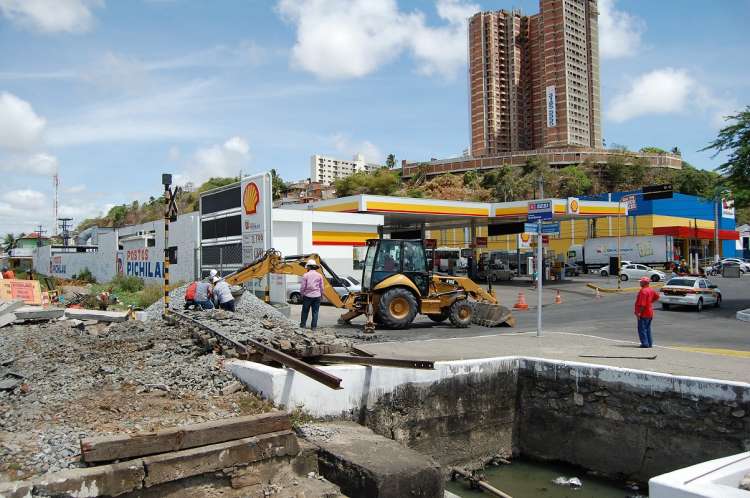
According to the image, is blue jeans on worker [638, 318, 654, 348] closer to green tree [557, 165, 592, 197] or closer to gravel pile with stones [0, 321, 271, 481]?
gravel pile with stones [0, 321, 271, 481]

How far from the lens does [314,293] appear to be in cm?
1402

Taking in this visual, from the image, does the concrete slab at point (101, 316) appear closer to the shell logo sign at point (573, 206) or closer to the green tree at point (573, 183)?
the shell logo sign at point (573, 206)

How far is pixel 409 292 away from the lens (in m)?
15.6

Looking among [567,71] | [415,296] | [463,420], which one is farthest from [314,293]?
[567,71]

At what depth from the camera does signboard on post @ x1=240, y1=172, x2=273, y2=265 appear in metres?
21.0

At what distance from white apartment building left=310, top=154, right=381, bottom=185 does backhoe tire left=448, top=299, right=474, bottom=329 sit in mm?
165166

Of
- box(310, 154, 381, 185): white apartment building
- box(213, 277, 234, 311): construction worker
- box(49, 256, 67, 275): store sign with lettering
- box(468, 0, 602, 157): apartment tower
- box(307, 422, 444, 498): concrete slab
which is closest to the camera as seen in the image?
box(307, 422, 444, 498): concrete slab

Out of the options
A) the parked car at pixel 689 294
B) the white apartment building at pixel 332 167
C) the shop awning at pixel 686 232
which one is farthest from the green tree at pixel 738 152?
the white apartment building at pixel 332 167

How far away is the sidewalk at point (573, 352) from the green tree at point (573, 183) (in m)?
76.1

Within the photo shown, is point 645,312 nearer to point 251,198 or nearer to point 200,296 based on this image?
point 200,296

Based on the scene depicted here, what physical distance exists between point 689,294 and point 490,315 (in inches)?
427

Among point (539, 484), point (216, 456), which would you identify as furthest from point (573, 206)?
point (216, 456)

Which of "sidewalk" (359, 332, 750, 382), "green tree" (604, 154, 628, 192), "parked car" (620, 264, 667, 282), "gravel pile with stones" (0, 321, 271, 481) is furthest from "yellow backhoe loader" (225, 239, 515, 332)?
"green tree" (604, 154, 628, 192)

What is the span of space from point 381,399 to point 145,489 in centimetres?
394
